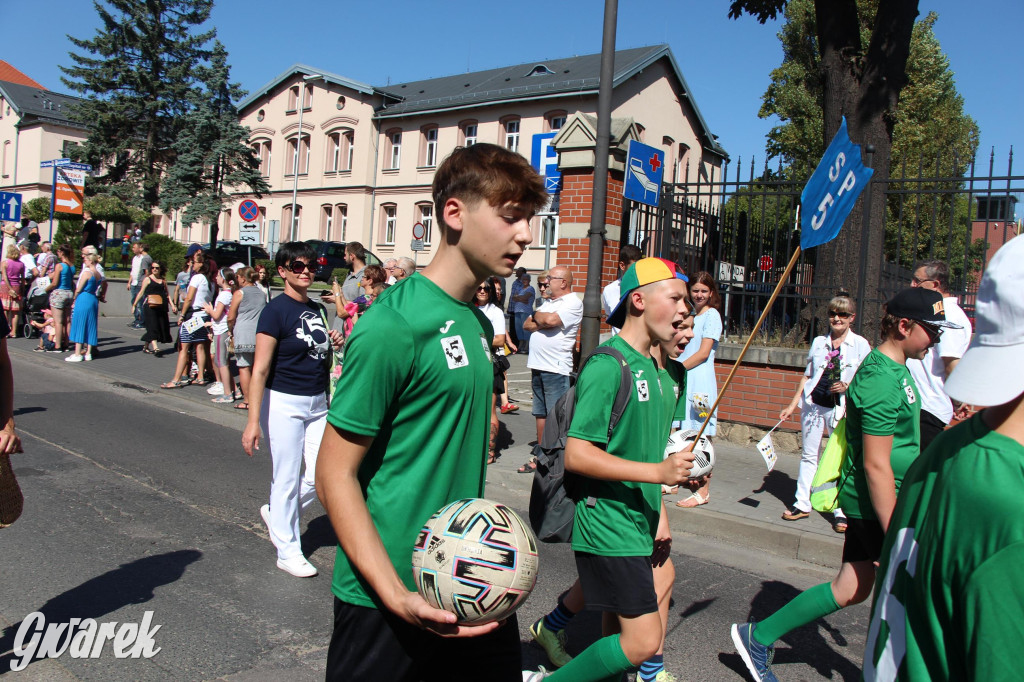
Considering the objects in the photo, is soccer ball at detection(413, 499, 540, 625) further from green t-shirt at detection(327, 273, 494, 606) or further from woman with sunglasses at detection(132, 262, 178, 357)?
woman with sunglasses at detection(132, 262, 178, 357)

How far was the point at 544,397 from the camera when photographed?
7.67 metres

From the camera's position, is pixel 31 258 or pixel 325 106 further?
pixel 325 106

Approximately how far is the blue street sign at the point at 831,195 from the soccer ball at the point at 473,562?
2121 millimetres

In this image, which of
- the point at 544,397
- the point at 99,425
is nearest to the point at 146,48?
the point at 99,425

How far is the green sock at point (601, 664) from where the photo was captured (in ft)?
9.34

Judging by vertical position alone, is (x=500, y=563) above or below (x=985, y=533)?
below

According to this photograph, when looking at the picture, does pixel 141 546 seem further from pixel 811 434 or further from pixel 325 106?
pixel 325 106

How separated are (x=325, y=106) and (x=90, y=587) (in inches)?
1609

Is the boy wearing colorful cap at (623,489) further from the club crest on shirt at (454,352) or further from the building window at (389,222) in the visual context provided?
the building window at (389,222)

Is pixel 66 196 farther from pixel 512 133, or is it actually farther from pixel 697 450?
pixel 697 450

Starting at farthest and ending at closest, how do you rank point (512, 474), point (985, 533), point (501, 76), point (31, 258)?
1. point (501, 76)
2. point (31, 258)
3. point (512, 474)
4. point (985, 533)

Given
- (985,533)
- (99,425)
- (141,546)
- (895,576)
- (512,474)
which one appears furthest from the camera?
(99,425)

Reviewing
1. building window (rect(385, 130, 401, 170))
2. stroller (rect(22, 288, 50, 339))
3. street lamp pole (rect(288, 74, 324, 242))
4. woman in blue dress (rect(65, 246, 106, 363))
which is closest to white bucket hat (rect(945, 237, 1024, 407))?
woman in blue dress (rect(65, 246, 106, 363))

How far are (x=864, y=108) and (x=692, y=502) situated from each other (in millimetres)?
5821
